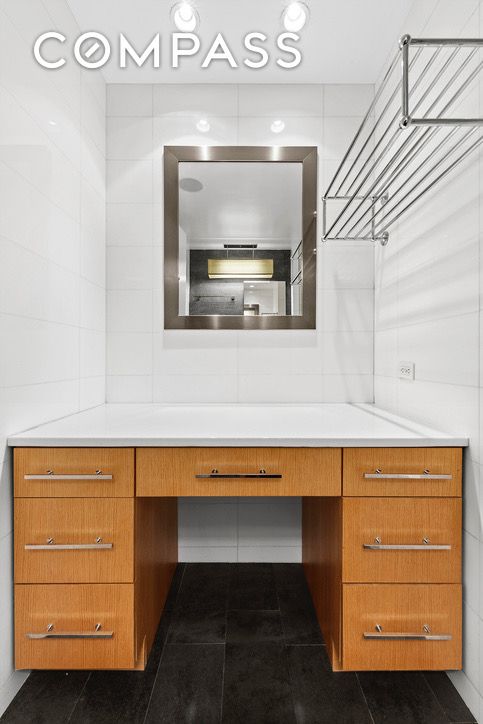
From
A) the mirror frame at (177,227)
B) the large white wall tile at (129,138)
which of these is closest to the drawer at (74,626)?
the mirror frame at (177,227)

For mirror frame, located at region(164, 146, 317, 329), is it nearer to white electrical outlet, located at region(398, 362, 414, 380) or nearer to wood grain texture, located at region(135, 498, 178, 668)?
white electrical outlet, located at region(398, 362, 414, 380)

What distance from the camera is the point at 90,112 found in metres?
1.81

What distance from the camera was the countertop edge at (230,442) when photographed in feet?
3.98

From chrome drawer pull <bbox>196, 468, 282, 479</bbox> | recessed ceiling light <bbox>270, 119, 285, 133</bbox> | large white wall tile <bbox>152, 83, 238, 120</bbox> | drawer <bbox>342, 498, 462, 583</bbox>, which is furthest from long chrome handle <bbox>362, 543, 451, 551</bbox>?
large white wall tile <bbox>152, 83, 238, 120</bbox>

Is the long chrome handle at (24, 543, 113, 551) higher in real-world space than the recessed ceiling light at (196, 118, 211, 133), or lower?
lower

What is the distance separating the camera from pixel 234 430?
4.34 feet

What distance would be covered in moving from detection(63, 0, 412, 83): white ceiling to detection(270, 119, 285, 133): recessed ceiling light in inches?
7.4

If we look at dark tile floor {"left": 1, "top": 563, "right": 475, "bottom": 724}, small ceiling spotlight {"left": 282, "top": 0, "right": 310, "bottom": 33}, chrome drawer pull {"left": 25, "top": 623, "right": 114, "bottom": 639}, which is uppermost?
small ceiling spotlight {"left": 282, "top": 0, "right": 310, "bottom": 33}

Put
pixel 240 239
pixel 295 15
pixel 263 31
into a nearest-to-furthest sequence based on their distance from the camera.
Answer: pixel 295 15, pixel 263 31, pixel 240 239

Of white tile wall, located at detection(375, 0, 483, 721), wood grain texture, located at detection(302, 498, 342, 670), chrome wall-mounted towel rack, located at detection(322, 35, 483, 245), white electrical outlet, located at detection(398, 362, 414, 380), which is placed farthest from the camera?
white electrical outlet, located at detection(398, 362, 414, 380)

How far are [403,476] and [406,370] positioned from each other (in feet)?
1.71

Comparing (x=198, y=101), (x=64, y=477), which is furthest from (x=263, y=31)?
(x=64, y=477)

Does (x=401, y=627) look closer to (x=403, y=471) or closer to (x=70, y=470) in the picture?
(x=403, y=471)

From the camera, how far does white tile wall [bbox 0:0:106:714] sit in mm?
1218
